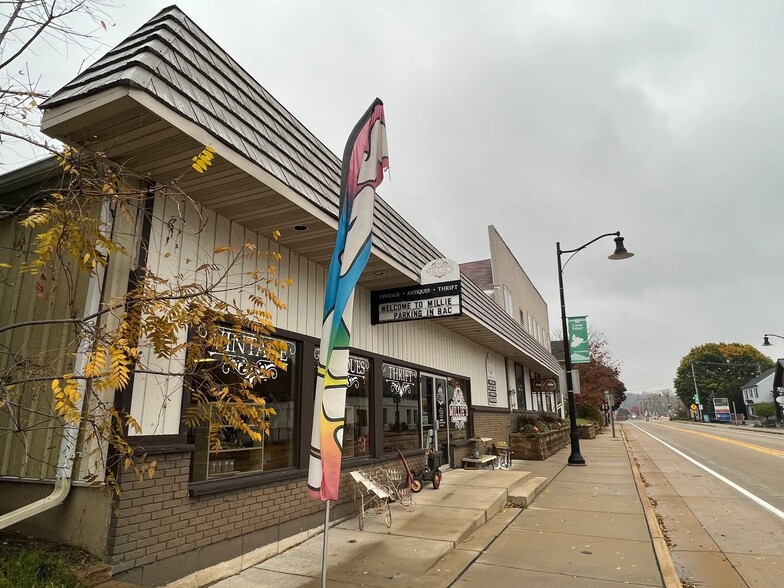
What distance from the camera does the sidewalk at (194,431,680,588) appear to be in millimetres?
5203

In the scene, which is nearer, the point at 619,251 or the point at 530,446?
the point at 619,251

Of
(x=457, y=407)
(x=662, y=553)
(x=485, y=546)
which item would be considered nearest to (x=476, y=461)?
(x=457, y=407)

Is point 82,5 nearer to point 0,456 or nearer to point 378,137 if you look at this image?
point 378,137

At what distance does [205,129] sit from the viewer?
14.0 feet

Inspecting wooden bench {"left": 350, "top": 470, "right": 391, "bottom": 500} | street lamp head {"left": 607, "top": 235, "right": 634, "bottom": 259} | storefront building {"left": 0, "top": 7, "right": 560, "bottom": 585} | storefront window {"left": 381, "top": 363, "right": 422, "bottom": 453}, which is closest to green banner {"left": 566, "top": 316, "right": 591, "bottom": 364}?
street lamp head {"left": 607, "top": 235, "right": 634, "bottom": 259}

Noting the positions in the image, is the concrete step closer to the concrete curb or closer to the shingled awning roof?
the concrete curb

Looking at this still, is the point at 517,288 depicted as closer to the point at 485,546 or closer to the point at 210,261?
the point at 485,546

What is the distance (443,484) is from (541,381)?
15376 millimetres

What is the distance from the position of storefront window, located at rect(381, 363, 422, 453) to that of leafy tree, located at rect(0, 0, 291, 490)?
145 inches

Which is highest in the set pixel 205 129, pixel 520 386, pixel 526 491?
pixel 205 129

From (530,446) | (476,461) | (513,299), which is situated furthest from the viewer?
(513,299)

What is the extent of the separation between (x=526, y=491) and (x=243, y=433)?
6275mm

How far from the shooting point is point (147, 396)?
461cm

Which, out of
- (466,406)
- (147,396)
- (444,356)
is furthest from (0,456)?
(466,406)
